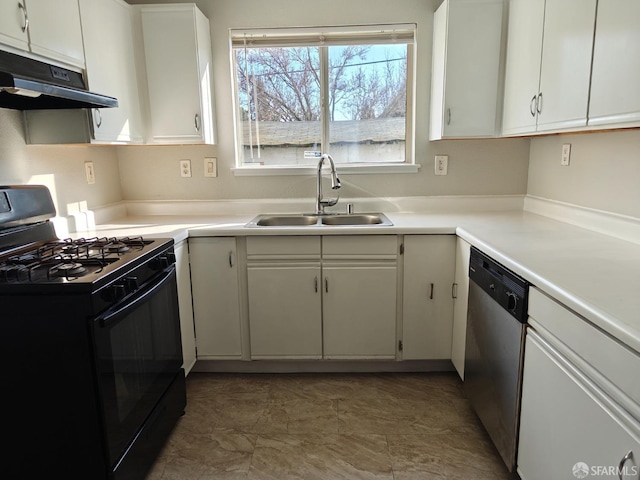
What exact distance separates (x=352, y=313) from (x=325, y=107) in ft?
4.52

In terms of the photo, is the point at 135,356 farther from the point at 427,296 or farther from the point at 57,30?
the point at 427,296

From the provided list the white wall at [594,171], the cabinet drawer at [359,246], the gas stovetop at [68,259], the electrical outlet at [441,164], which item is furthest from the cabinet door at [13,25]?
the white wall at [594,171]

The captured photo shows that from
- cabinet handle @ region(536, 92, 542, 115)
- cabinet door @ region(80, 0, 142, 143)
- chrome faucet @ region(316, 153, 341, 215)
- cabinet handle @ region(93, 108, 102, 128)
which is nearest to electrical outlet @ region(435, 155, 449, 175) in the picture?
chrome faucet @ region(316, 153, 341, 215)

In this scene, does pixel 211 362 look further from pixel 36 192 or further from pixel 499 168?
pixel 499 168

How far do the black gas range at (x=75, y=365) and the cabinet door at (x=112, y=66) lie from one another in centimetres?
84

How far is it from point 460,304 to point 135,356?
5.12 feet

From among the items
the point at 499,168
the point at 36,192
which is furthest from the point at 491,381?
the point at 36,192

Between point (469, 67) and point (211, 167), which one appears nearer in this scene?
point (469, 67)

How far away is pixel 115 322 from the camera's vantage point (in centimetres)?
142

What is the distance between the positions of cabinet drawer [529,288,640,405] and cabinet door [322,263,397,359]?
1.00 metres

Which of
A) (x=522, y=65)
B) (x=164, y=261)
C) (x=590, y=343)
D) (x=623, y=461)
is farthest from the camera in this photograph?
(x=522, y=65)

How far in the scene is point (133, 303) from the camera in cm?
152

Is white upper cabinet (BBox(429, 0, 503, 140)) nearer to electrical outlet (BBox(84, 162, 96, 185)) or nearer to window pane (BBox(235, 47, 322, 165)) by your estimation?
window pane (BBox(235, 47, 322, 165))

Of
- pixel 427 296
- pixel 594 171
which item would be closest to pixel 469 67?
pixel 594 171
